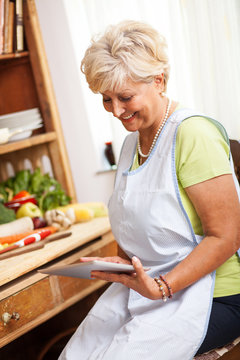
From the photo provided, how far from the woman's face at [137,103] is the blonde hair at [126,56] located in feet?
0.08

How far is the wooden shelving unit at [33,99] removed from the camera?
2.29 meters

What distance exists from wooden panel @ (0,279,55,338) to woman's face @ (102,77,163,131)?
70cm

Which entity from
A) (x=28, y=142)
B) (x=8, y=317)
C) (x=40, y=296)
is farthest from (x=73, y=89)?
(x=8, y=317)

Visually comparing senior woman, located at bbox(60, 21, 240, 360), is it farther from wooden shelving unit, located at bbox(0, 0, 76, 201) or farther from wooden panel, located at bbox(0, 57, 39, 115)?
wooden panel, located at bbox(0, 57, 39, 115)

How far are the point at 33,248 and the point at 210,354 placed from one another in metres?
0.79

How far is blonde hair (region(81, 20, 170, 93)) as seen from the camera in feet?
4.41

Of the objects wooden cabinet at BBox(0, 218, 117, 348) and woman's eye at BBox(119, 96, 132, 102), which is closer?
woman's eye at BBox(119, 96, 132, 102)

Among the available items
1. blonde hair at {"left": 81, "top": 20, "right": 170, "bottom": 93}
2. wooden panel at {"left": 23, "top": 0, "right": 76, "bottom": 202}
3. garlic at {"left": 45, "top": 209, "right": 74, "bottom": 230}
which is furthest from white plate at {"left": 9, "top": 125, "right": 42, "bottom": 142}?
blonde hair at {"left": 81, "top": 20, "right": 170, "bottom": 93}

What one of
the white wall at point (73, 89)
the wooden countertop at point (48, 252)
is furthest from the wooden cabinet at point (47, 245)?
the white wall at point (73, 89)

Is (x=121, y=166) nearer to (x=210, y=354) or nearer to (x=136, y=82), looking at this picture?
(x=136, y=82)

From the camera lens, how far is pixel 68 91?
2473 millimetres

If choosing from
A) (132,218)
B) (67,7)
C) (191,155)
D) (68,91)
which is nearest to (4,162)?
(68,91)

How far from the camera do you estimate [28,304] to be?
1.62 m

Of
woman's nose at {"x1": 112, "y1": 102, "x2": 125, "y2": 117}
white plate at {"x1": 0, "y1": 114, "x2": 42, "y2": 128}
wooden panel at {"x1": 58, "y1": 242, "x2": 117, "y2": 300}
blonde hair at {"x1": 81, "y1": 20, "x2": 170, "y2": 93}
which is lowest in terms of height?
wooden panel at {"x1": 58, "y1": 242, "x2": 117, "y2": 300}
